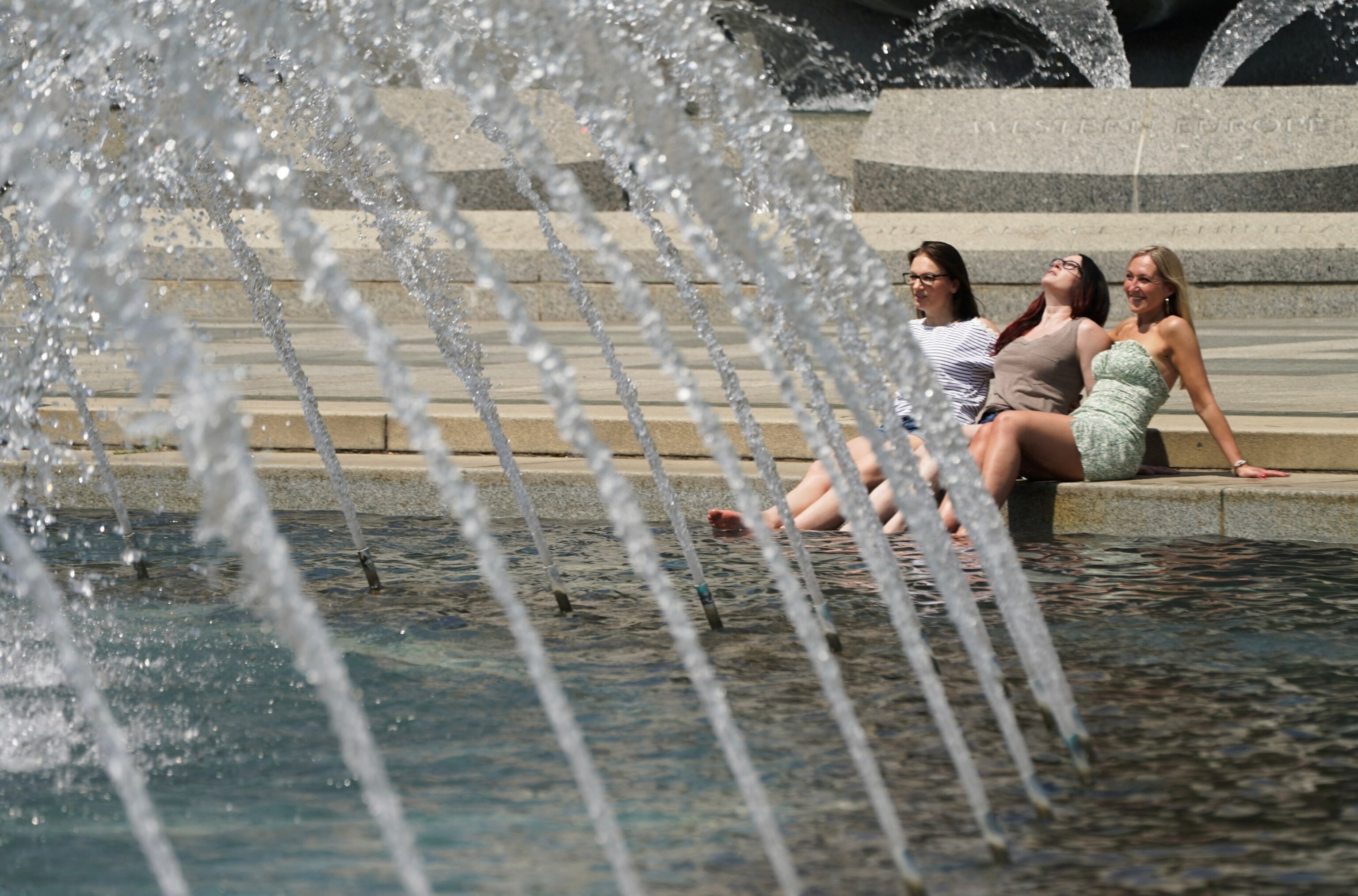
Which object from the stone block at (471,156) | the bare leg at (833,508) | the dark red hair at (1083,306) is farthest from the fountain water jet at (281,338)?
the stone block at (471,156)

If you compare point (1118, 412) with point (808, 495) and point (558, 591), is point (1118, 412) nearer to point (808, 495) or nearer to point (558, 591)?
point (808, 495)

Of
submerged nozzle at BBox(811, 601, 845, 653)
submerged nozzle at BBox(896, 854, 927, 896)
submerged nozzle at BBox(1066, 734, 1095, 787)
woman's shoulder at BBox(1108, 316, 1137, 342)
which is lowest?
submerged nozzle at BBox(1066, 734, 1095, 787)

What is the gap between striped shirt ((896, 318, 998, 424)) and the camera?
6734 millimetres

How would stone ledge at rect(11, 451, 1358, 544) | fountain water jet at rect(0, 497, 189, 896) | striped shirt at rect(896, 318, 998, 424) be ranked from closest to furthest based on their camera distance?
fountain water jet at rect(0, 497, 189, 896) < stone ledge at rect(11, 451, 1358, 544) < striped shirt at rect(896, 318, 998, 424)

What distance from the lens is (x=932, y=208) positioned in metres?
15.0

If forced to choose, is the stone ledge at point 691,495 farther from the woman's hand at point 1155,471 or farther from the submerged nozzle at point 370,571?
the submerged nozzle at point 370,571

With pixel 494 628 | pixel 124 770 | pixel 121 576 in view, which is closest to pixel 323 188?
pixel 121 576

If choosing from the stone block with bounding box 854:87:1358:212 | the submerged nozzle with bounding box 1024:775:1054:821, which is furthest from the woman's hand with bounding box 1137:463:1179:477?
the stone block with bounding box 854:87:1358:212

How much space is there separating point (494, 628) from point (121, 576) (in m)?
1.55

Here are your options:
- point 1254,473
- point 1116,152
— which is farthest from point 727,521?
point 1116,152

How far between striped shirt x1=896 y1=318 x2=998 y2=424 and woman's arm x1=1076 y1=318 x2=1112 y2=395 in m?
0.31

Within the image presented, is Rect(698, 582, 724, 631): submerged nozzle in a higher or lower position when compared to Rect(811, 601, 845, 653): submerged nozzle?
higher

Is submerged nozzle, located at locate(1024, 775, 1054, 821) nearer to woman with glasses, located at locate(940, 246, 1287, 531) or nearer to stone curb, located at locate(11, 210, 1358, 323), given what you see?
woman with glasses, located at locate(940, 246, 1287, 531)

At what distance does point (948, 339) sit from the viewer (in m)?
6.77
